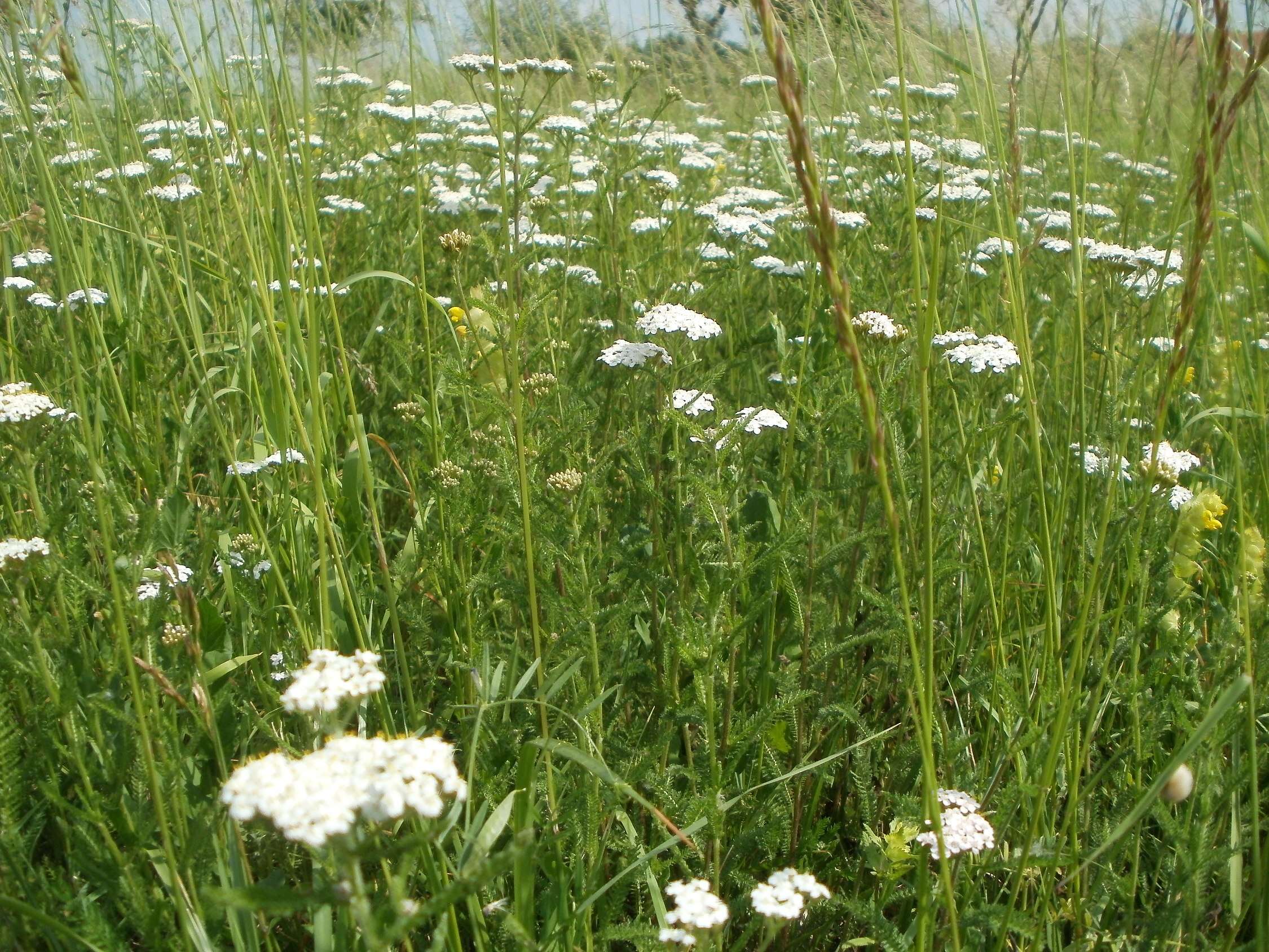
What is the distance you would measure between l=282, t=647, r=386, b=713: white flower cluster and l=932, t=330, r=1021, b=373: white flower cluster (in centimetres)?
130

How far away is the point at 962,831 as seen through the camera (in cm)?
119

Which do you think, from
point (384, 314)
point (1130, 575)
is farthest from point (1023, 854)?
point (384, 314)

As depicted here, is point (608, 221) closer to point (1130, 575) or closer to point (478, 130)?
point (478, 130)

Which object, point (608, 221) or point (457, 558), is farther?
point (608, 221)

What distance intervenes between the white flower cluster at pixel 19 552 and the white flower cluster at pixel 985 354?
142 centimetres

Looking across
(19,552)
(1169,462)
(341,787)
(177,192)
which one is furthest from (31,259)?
(1169,462)

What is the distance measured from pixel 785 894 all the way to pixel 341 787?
1.63 ft

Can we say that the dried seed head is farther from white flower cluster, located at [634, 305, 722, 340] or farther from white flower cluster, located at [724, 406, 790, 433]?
white flower cluster, located at [724, 406, 790, 433]

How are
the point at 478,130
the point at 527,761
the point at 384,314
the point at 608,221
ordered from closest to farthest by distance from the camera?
the point at 527,761
the point at 384,314
the point at 608,221
the point at 478,130

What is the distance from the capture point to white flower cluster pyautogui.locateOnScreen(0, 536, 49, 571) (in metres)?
1.24

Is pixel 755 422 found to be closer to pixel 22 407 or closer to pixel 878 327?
pixel 878 327

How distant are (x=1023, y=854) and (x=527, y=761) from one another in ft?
1.66

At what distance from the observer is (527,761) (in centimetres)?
103

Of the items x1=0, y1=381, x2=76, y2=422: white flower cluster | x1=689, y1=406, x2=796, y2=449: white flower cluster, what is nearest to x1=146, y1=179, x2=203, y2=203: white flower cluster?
x1=0, y1=381, x2=76, y2=422: white flower cluster
